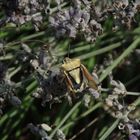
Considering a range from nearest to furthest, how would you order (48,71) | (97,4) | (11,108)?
(48,71) < (97,4) < (11,108)

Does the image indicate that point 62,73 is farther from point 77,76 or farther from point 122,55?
point 122,55

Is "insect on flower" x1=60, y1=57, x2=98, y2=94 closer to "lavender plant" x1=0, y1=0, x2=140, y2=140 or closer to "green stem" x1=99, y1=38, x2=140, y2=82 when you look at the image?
"lavender plant" x1=0, y1=0, x2=140, y2=140

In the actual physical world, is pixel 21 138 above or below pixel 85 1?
below

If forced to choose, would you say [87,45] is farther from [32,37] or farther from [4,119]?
[4,119]

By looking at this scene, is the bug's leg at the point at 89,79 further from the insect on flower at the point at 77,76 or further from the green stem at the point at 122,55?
the green stem at the point at 122,55

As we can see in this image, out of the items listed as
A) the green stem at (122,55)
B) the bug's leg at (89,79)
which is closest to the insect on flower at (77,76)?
→ the bug's leg at (89,79)

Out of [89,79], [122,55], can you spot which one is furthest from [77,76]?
[122,55]

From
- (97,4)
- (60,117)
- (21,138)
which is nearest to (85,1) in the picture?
(97,4)

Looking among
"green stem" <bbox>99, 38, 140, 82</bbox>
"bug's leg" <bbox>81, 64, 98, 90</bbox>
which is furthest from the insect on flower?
"green stem" <bbox>99, 38, 140, 82</bbox>
